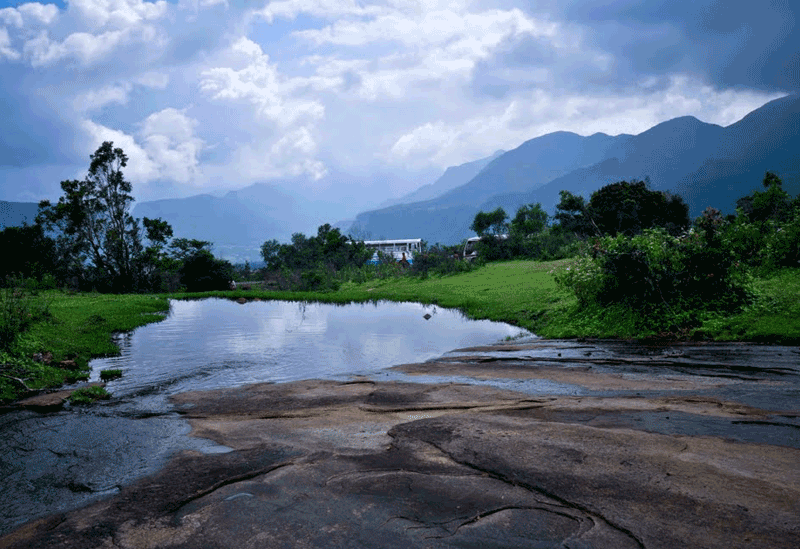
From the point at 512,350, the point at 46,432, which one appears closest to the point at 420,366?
the point at 512,350

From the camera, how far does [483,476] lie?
6121 mm

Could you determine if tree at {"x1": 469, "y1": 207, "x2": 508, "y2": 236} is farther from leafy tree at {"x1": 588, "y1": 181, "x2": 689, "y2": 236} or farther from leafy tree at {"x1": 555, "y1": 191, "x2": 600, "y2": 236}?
leafy tree at {"x1": 588, "y1": 181, "x2": 689, "y2": 236}

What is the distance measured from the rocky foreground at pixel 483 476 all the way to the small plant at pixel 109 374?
4.85m

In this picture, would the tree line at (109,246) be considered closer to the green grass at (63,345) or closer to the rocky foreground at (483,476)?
the green grass at (63,345)

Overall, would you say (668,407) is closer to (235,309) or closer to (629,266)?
(629,266)

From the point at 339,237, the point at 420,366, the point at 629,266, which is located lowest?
the point at 420,366

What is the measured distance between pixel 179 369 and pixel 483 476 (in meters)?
11.2

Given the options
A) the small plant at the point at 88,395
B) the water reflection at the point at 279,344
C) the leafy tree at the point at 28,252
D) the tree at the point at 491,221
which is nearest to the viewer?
the small plant at the point at 88,395

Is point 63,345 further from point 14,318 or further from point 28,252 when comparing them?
point 28,252

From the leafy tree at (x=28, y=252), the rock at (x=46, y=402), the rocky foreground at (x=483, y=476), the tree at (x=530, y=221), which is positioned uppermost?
the tree at (x=530, y=221)

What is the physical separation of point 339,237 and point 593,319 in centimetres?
4430

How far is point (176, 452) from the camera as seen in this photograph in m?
7.73

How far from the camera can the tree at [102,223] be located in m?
45.8

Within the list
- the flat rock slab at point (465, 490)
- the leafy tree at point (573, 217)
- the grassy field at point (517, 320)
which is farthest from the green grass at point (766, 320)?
the leafy tree at point (573, 217)
